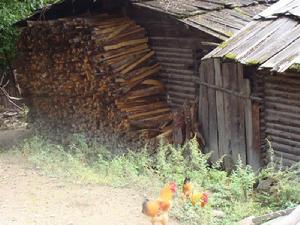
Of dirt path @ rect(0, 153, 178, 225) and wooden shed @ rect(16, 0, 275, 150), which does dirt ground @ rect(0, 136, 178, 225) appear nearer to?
dirt path @ rect(0, 153, 178, 225)

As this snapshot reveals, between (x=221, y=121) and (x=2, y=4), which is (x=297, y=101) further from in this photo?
(x=2, y=4)

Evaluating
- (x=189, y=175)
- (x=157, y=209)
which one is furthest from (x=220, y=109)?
(x=157, y=209)

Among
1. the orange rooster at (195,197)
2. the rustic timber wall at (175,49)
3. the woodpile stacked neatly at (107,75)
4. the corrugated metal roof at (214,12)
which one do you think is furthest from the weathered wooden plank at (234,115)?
the orange rooster at (195,197)

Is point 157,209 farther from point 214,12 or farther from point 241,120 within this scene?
point 214,12

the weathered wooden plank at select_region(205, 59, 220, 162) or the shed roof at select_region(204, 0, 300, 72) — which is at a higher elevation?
the shed roof at select_region(204, 0, 300, 72)

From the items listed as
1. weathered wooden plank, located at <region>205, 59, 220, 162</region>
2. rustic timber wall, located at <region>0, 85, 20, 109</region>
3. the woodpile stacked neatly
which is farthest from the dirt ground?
rustic timber wall, located at <region>0, 85, 20, 109</region>

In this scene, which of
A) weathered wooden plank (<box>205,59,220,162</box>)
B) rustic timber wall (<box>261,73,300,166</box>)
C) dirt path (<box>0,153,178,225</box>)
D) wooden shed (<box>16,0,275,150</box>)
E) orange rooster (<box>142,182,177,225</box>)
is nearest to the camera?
orange rooster (<box>142,182,177,225</box>)

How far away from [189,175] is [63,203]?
7.64ft

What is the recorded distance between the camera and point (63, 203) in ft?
25.5

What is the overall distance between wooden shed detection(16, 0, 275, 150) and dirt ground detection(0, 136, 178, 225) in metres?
2.79

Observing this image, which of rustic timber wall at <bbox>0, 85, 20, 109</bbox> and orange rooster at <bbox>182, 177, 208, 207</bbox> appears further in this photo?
rustic timber wall at <bbox>0, 85, 20, 109</bbox>

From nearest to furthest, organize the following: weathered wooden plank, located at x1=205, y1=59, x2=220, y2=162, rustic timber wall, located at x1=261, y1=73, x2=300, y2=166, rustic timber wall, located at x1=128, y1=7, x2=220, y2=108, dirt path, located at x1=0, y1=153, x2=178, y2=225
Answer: dirt path, located at x1=0, y1=153, x2=178, y2=225, rustic timber wall, located at x1=261, y1=73, x2=300, y2=166, weathered wooden plank, located at x1=205, y1=59, x2=220, y2=162, rustic timber wall, located at x1=128, y1=7, x2=220, y2=108

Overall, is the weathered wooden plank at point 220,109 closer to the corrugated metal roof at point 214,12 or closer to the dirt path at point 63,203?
the corrugated metal roof at point 214,12

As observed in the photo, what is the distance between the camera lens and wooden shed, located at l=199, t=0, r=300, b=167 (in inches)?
322
